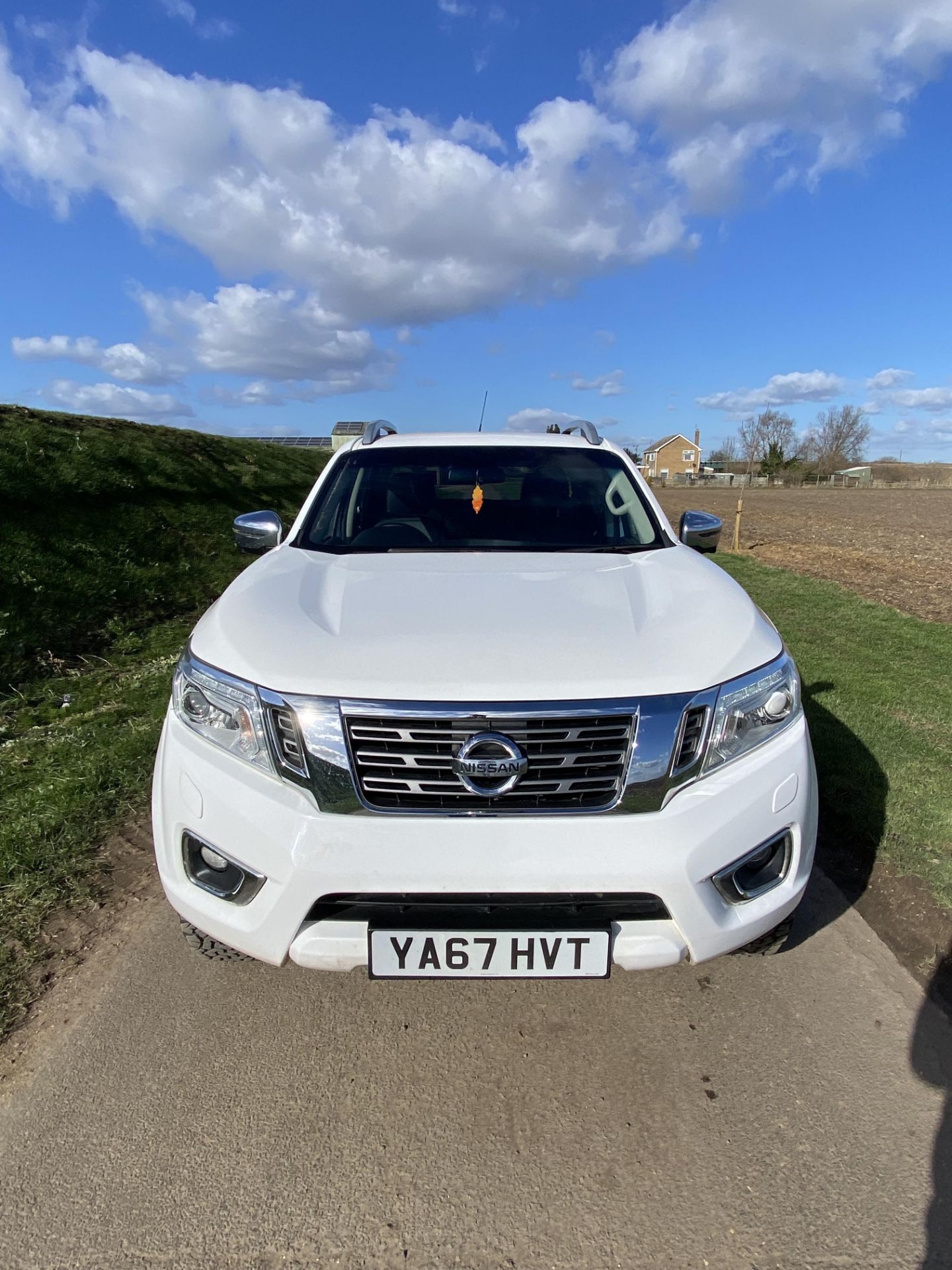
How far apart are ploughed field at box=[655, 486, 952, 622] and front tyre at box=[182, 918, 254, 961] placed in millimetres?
5006

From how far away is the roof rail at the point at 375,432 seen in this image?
13.5ft

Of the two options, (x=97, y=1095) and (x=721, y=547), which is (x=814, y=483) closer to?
(x=721, y=547)

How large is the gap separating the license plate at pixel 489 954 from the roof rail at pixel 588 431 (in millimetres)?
2800

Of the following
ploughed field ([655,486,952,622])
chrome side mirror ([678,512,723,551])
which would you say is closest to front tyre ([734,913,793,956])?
chrome side mirror ([678,512,723,551])

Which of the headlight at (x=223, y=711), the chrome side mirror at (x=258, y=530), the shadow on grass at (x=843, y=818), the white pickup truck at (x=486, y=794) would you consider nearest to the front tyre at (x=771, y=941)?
the white pickup truck at (x=486, y=794)

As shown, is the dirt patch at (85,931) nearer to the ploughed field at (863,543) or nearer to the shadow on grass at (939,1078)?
the shadow on grass at (939,1078)

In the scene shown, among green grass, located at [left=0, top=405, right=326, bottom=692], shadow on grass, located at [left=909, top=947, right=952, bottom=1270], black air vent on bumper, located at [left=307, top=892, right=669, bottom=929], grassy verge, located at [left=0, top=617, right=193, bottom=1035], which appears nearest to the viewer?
shadow on grass, located at [left=909, top=947, right=952, bottom=1270]

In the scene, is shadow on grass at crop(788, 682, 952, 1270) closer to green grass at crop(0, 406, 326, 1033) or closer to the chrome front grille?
the chrome front grille

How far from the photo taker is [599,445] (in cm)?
405

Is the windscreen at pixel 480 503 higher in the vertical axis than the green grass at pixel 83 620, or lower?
higher

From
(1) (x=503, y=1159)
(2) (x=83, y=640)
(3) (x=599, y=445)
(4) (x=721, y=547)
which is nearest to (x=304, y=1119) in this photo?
(1) (x=503, y=1159)

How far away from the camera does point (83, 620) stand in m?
7.04

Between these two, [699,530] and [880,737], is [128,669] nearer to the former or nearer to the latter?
[699,530]

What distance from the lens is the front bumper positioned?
1.92 metres
